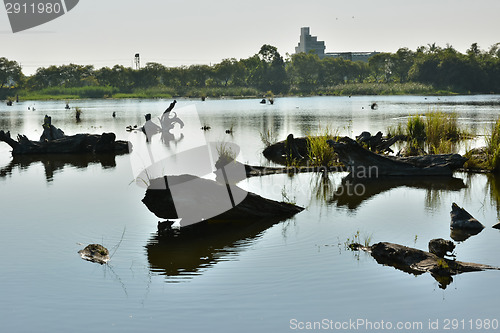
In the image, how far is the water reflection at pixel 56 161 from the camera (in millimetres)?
18797

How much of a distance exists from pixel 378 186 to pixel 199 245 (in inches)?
250

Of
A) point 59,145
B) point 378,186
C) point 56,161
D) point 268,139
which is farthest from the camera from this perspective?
point 268,139

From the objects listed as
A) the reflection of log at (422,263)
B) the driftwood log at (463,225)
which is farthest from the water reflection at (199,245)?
the driftwood log at (463,225)

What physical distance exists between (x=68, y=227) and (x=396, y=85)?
387ft

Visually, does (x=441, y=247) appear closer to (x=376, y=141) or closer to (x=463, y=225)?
(x=463, y=225)

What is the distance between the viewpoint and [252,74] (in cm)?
14025

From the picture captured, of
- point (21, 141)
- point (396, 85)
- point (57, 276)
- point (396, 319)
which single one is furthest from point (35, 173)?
point (396, 85)

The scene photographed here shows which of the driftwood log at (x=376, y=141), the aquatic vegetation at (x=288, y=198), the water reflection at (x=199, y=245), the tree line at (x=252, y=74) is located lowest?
the water reflection at (x=199, y=245)

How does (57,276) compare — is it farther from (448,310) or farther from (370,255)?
(448,310)

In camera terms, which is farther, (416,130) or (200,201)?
(416,130)

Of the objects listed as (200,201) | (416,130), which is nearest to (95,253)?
(200,201)

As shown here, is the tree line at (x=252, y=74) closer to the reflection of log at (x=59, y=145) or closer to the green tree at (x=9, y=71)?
the green tree at (x=9, y=71)

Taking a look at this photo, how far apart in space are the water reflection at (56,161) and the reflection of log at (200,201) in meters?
8.36

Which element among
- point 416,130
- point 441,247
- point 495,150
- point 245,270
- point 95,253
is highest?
point 416,130
